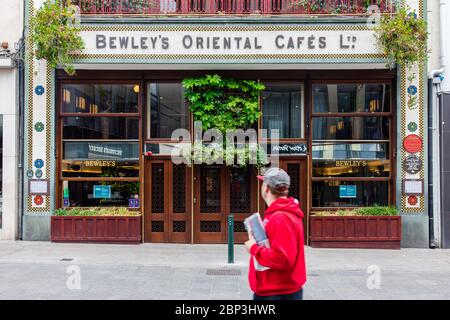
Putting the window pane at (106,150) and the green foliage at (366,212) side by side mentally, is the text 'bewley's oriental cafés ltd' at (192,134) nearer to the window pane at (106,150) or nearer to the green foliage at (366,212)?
the window pane at (106,150)

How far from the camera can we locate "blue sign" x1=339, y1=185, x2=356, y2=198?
13930mm

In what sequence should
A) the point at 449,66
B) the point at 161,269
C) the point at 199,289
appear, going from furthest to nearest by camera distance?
1. the point at 449,66
2. the point at 161,269
3. the point at 199,289

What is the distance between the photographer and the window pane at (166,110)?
14.1 metres

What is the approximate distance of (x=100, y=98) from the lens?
14.1m

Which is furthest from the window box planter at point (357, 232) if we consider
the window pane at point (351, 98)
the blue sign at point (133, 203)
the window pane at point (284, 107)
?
the blue sign at point (133, 203)

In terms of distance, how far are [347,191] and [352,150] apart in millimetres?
1058

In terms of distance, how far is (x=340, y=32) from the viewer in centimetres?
1321

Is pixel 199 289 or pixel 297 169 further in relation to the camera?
pixel 297 169

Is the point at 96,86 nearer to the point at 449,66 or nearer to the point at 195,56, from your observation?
the point at 195,56

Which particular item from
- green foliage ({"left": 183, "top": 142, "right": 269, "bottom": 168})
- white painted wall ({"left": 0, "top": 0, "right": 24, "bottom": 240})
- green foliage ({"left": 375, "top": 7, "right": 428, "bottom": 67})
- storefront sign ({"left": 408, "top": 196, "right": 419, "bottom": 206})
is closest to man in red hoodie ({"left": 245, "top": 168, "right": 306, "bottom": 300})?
green foliage ({"left": 183, "top": 142, "right": 269, "bottom": 168})

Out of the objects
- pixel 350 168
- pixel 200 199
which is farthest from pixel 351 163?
pixel 200 199
